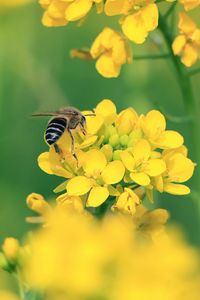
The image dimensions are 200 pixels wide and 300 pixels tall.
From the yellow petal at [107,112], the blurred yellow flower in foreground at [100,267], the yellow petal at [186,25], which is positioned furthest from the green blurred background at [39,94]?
the blurred yellow flower in foreground at [100,267]

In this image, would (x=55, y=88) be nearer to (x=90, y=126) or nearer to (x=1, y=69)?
(x=1, y=69)

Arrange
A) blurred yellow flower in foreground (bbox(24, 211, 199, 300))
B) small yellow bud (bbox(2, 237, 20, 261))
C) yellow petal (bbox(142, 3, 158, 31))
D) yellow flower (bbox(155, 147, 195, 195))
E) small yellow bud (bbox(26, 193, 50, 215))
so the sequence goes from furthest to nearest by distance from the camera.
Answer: yellow petal (bbox(142, 3, 158, 31)) < yellow flower (bbox(155, 147, 195, 195)) < small yellow bud (bbox(26, 193, 50, 215)) < small yellow bud (bbox(2, 237, 20, 261)) < blurred yellow flower in foreground (bbox(24, 211, 199, 300))

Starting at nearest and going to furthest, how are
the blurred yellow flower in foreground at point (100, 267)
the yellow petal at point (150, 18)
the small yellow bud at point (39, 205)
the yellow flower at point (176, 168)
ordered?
the blurred yellow flower in foreground at point (100, 267)
the small yellow bud at point (39, 205)
the yellow flower at point (176, 168)
the yellow petal at point (150, 18)

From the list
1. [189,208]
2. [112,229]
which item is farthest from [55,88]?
[112,229]

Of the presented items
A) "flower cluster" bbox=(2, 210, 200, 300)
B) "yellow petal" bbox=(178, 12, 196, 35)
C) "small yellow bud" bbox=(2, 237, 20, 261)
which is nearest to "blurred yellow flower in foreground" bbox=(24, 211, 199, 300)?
"flower cluster" bbox=(2, 210, 200, 300)

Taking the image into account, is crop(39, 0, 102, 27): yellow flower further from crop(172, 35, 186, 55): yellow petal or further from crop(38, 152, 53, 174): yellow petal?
crop(38, 152, 53, 174): yellow petal

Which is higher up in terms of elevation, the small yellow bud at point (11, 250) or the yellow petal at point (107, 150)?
the yellow petal at point (107, 150)

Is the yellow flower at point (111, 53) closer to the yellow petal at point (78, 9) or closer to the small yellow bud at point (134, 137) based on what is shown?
the yellow petal at point (78, 9)

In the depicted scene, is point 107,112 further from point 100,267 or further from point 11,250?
point 100,267
